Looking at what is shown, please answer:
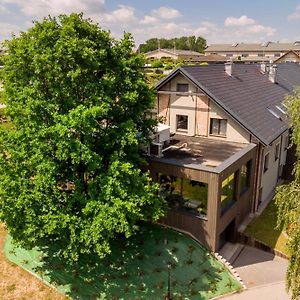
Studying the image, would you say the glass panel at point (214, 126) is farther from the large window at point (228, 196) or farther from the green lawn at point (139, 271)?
the green lawn at point (139, 271)

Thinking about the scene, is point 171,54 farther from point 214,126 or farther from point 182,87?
point 214,126

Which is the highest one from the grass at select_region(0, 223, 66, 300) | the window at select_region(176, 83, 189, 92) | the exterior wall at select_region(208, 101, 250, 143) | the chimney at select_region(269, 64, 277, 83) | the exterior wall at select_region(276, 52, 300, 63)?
the exterior wall at select_region(276, 52, 300, 63)

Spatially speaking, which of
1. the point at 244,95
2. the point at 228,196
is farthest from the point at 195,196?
the point at 244,95

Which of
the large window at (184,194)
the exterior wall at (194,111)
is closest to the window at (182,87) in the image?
the exterior wall at (194,111)

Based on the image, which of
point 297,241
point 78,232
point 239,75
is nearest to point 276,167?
point 239,75

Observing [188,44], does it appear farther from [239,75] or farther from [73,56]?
[73,56]

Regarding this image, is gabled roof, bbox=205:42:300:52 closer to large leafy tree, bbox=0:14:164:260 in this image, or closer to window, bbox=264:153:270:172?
window, bbox=264:153:270:172

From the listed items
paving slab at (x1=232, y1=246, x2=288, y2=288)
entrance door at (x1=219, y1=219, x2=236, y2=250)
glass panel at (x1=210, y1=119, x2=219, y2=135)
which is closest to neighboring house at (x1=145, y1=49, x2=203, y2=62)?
glass panel at (x1=210, y1=119, x2=219, y2=135)
